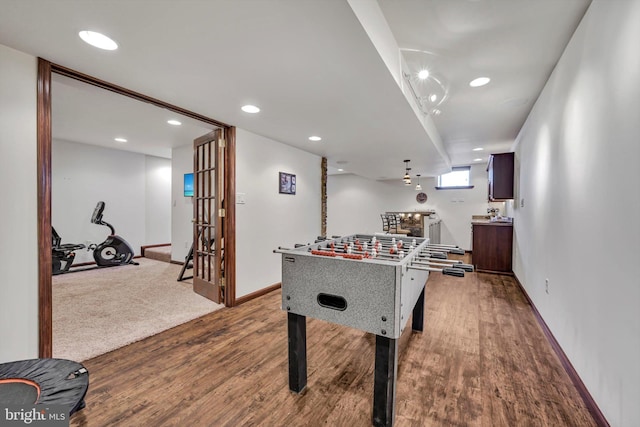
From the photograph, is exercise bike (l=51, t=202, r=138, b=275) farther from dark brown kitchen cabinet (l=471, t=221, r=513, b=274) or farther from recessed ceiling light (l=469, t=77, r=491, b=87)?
dark brown kitchen cabinet (l=471, t=221, r=513, b=274)

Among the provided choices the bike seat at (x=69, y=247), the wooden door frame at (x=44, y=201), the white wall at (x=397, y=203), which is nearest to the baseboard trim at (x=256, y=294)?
the wooden door frame at (x=44, y=201)

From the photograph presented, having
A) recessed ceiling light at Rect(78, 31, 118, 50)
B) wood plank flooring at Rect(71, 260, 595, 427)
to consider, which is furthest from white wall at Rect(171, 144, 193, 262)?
recessed ceiling light at Rect(78, 31, 118, 50)

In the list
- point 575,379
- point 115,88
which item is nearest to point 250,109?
point 115,88

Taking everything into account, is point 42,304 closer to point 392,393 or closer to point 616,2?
point 392,393

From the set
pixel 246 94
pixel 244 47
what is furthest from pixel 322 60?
pixel 246 94

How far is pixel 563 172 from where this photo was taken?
206cm

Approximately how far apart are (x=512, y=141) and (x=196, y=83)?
5.15 meters

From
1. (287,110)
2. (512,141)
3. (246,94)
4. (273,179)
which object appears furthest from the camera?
(512,141)

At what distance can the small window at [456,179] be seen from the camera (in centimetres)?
746

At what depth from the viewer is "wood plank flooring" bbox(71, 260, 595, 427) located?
149cm

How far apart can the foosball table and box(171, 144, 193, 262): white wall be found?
419 cm

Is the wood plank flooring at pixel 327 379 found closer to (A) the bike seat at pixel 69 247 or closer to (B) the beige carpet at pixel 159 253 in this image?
(B) the beige carpet at pixel 159 253

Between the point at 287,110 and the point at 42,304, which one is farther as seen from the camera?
the point at 287,110

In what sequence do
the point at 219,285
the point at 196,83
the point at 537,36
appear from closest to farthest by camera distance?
the point at 537,36
the point at 196,83
the point at 219,285
